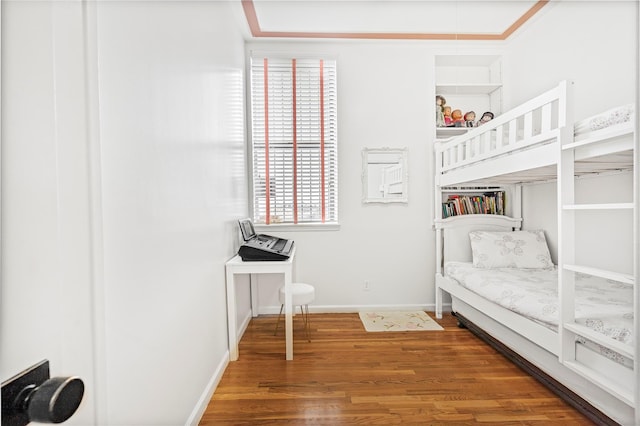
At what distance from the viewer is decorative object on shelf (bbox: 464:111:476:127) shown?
11.3 ft

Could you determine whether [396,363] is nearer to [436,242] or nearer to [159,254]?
[436,242]

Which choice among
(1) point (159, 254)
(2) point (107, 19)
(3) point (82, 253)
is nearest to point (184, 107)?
(2) point (107, 19)

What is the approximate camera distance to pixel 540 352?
197cm

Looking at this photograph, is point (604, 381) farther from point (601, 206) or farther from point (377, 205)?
point (377, 205)

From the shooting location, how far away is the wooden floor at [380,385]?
1698 millimetres

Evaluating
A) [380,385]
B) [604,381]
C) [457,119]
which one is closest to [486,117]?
[457,119]

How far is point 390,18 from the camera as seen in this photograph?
9.91 ft

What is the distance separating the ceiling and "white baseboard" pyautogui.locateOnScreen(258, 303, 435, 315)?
285 centimetres

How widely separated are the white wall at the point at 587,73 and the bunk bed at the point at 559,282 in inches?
6.4

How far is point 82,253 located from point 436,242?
3106 mm

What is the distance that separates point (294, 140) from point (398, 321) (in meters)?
2.14

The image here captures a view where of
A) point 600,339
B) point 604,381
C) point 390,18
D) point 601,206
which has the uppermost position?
point 390,18

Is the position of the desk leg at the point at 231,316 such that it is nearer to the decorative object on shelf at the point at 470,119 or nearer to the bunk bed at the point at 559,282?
the bunk bed at the point at 559,282

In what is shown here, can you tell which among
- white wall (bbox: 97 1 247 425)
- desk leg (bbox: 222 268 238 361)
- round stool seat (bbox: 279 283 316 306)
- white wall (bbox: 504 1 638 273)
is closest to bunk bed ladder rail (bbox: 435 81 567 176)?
white wall (bbox: 504 1 638 273)
